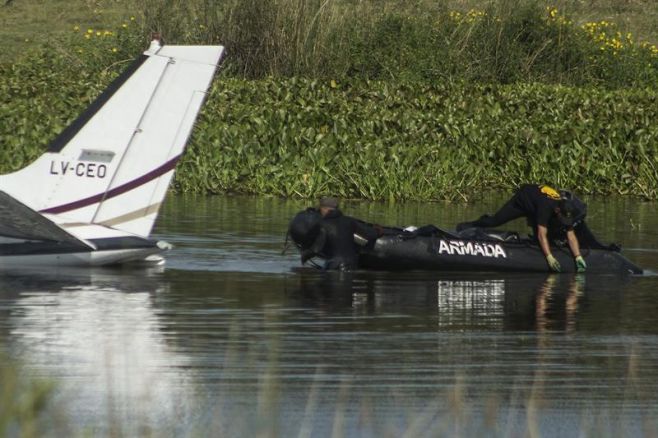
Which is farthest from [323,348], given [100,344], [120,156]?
[120,156]

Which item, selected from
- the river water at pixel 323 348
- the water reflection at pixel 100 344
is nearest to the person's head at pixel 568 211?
the river water at pixel 323 348

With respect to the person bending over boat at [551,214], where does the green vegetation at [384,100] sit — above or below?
above

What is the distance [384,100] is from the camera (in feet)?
110

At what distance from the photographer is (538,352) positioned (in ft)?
46.3

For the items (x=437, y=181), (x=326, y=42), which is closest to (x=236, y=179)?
(x=437, y=181)

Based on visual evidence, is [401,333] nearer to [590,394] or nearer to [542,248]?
[590,394]

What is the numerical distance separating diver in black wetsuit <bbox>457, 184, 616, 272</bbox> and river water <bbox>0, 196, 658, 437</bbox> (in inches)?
16.2

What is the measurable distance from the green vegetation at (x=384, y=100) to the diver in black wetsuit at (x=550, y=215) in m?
8.70

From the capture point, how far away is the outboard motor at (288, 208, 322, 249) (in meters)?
19.2

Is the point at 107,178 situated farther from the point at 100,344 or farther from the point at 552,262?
the point at 552,262

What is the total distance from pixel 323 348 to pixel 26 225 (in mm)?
5095

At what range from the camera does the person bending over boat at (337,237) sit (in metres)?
19.4

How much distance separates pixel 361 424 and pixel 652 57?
3561 centimetres

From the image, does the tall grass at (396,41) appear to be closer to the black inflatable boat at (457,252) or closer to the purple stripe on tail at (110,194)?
the black inflatable boat at (457,252)
